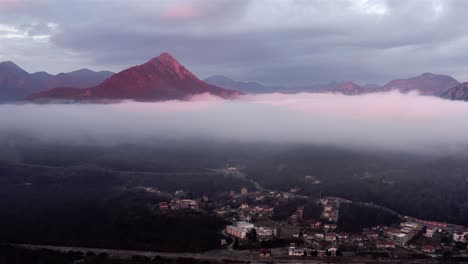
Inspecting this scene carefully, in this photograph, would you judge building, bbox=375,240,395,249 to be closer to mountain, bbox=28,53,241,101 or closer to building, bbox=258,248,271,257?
building, bbox=258,248,271,257

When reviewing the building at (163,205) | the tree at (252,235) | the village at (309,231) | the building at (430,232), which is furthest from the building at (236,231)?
the building at (430,232)

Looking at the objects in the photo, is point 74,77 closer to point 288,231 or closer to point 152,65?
point 152,65

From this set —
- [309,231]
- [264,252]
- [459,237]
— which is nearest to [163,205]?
[309,231]

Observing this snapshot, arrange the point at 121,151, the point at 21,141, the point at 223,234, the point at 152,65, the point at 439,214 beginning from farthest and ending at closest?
the point at 152,65 → the point at 21,141 → the point at 121,151 → the point at 439,214 → the point at 223,234

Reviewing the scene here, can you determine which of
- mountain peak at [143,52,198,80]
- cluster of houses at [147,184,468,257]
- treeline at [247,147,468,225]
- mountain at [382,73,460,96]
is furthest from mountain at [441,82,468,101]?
Answer: cluster of houses at [147,184,468,257]

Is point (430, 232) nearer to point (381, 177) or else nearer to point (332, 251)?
point (332, 251)

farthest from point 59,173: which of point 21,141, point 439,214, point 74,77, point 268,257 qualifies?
point 74,77
